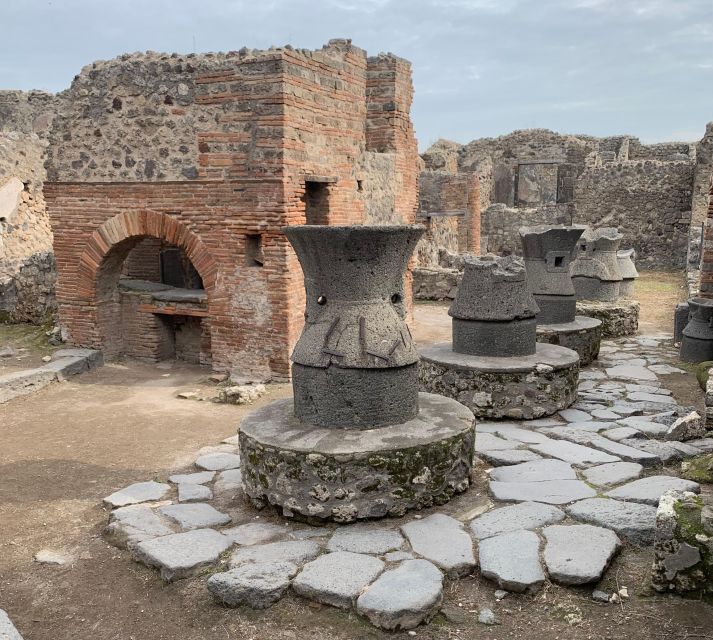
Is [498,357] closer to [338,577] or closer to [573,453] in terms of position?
[573,453]

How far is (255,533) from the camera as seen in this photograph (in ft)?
14.5

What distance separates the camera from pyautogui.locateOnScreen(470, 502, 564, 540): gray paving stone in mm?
4230

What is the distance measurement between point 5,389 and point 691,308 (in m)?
8.49

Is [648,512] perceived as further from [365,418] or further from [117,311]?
[117,311]

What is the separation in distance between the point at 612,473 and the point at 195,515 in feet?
9.70

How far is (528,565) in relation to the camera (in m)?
3.76

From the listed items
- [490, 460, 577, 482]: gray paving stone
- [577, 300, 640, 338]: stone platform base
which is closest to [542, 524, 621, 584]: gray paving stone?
[490, 460, 577, 482]: gray paving stone

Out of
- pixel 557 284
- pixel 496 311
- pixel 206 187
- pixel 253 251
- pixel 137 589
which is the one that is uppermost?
pixel 206 187

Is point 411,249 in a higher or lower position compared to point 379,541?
higher

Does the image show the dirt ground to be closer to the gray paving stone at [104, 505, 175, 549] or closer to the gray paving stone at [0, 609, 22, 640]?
the gray paving stone at [104, 505, 175, 549]

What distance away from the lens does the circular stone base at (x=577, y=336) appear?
28.9 ft

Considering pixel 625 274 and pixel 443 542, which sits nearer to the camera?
pixel 443 542

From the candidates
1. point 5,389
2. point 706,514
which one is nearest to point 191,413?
point 5,389

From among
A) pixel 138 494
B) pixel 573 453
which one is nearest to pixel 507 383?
pixel 573 453
